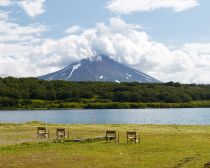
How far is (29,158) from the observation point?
35.6 metres

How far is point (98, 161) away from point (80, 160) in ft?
4.80

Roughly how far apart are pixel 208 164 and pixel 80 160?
9.80 m

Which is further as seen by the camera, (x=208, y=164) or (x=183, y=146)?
(x=183, y=146)

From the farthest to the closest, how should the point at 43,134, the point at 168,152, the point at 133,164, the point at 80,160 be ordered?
the point at 43,134 < the point at 168,152 < the point at 80,160 < the point at 133,164

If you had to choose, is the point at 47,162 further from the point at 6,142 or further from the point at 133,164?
the point at 6,142

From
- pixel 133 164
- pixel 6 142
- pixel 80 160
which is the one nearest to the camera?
pixel 133 164

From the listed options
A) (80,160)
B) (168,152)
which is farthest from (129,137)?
(80,160)

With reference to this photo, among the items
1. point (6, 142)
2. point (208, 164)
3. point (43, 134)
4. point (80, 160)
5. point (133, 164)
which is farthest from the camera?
point (43, 134)

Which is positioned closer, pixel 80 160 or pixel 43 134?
pixel 80 160

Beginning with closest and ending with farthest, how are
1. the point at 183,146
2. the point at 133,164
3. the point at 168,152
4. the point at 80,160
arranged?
the point at 133,164
the point at 80,160
the point at 168,152
the point at 183,146

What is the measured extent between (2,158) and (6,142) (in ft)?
44.1

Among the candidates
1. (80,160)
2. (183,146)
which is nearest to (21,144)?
(80,160)

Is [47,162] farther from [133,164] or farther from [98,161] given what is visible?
[133,164]

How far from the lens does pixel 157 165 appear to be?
31.8 metres
